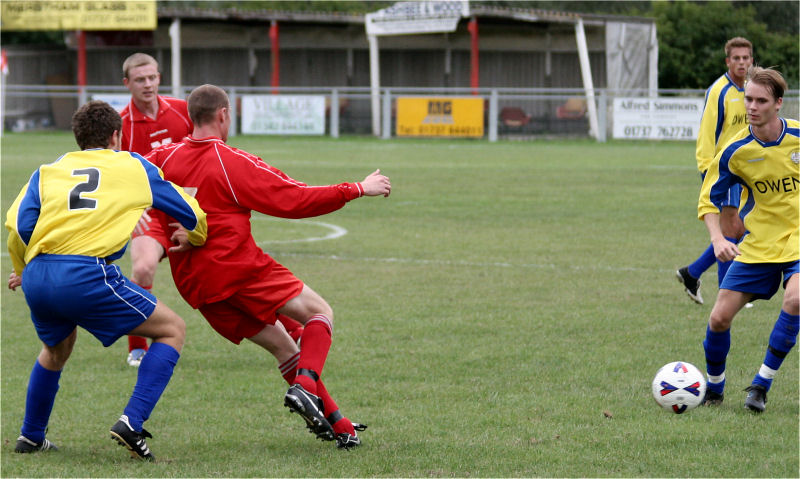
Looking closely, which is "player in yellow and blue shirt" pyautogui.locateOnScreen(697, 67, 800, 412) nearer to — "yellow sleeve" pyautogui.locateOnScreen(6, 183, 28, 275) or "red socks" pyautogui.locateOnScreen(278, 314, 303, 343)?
"red socks" pyautogui.locateOnScreen(278, 314, 303, 343)

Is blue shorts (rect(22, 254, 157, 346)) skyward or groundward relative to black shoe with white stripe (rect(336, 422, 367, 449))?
skyward

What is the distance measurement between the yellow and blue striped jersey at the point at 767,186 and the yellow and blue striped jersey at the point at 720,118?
1862mm

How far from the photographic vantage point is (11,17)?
39094mm

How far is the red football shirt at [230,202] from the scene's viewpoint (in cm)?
488

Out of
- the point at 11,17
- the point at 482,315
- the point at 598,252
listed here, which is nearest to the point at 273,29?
the point at 11,17

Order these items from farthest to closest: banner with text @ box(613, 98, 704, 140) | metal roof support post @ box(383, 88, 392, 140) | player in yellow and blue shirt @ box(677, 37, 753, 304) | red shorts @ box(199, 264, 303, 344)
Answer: metal roof support post @ box(383, 88, 392, 140)
banner with text @ box(613, 98, 704, 140)
player in yellow and blue shirt @ box(677, 37, 753, 304)
red shorts @ box(199, 264, 303, 344)

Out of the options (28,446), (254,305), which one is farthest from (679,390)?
(28,446)

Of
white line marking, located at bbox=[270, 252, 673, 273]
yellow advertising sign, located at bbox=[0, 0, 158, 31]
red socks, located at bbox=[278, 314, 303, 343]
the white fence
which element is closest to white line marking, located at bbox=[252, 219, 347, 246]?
white line marking, located at bbox=[270, 252, 673, 273]

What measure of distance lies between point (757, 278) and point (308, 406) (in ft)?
9.15

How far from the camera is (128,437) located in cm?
457

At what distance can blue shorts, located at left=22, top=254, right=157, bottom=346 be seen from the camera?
4543 mm

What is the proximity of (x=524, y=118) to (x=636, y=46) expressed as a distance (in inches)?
244

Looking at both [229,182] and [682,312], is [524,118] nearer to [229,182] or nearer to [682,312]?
[682,312]

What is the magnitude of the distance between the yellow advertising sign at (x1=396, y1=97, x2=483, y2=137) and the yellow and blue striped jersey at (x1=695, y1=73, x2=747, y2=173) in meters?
23.7
